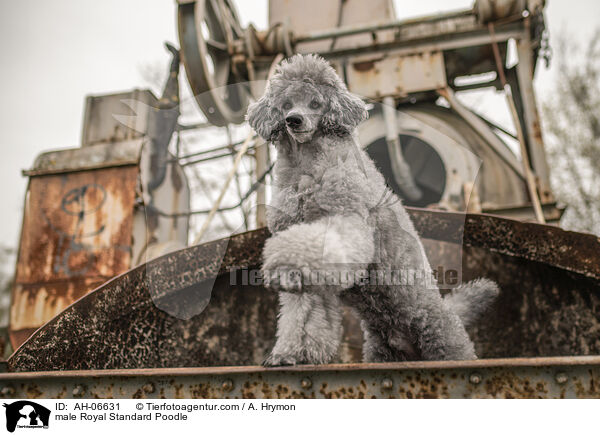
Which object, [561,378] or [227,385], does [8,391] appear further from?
[561,378]

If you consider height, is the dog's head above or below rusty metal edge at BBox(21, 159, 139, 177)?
below

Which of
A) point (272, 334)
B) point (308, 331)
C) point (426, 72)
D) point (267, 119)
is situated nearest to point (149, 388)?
point (308, 331)

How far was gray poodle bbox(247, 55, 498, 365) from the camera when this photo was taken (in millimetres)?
1447

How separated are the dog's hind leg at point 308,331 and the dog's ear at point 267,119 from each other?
551 millimetres

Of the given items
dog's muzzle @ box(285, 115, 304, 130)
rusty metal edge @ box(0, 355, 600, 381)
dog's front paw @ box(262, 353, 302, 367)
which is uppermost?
dog's muzzle @ box(285, 115, 304, 130)

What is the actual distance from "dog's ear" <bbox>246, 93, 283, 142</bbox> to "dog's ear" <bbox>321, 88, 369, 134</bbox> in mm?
154

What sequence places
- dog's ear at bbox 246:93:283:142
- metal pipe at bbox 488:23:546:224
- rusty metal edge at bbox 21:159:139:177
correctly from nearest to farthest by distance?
dog's ear at bbox 246:93:283:142, metal pipe at bbox 488:23:546:224, rusty metal edge at bbox 21:159:139:177

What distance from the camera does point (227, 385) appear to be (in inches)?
55.9

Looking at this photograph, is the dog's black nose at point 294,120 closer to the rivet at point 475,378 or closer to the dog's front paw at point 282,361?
the dog's front paw at point 282,361

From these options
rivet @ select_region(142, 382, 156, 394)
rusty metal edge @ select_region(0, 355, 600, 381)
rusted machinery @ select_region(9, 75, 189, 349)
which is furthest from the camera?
rusted machinery @ select_region(9, 75, 189, 349)

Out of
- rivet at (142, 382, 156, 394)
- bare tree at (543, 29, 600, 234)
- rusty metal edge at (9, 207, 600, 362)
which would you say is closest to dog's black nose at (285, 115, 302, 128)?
rusty metal edge at (9, 207, 600, 362)

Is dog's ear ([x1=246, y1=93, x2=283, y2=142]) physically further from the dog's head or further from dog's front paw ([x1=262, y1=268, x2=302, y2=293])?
dog's front paw ([x1=262, y1=268, x2=302, y2=293])

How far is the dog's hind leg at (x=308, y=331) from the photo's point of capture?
→ 56.7 inches

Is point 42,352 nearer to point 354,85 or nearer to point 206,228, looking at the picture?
point 206,228
